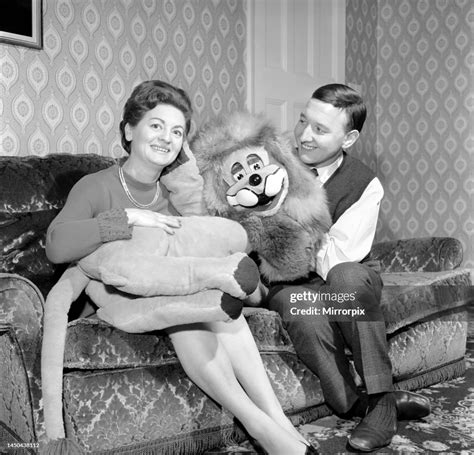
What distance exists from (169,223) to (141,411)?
471 millimetres

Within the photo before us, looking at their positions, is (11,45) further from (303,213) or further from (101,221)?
(303,213)

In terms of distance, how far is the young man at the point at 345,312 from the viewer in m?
1.74

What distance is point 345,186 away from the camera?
6.45 feet

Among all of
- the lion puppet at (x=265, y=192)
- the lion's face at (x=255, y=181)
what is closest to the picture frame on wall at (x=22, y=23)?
the lion puppet at (x=265, y=192)

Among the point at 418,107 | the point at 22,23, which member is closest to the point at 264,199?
the point at 22,23

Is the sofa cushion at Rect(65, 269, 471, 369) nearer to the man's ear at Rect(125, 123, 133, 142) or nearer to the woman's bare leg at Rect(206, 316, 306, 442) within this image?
the woman's bare leg at Rect(206, 316, 306, 442)

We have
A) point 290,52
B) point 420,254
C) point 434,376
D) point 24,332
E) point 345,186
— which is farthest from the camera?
point 290,52

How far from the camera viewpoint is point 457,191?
14.2ft

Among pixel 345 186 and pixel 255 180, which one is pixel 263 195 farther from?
pixel 345 186

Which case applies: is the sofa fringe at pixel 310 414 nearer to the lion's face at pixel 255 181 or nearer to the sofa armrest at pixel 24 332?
the lion's face at pixel 255 181

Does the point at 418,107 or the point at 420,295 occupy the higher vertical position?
the point at 418,107

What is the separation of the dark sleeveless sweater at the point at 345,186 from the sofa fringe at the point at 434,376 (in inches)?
26.5

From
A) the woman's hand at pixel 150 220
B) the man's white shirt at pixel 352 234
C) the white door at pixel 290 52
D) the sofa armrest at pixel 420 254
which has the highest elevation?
the white door at pixel 290 52

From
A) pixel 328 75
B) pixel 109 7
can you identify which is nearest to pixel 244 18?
pixel 328 75
